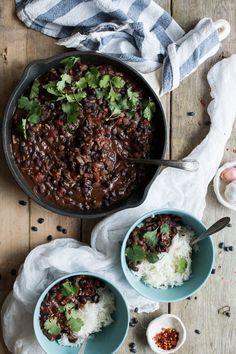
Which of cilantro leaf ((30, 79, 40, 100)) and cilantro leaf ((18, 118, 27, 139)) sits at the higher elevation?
cilantro leaf ((30, 79, 40, 100))

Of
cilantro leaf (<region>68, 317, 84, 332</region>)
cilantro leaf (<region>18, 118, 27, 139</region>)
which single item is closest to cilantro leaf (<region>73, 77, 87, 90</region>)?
cilantro leaf (<region>18, 118, 27, 139</region>)

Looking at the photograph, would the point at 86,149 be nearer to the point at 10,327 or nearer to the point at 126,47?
the point at 126,47

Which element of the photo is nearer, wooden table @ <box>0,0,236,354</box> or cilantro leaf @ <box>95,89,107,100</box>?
cilantro leaf @ <box>95,89,107,100</box>

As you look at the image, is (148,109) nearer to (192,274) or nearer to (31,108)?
(31,108)

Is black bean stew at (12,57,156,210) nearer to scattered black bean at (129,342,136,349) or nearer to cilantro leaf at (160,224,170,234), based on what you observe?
cilantro leaf at (160,224,170,234)

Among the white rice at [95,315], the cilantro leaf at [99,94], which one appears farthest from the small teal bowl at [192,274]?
the cilantro leaf at [99,94]

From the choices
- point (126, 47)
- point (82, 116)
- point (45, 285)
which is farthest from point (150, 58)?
point (45, 285)
